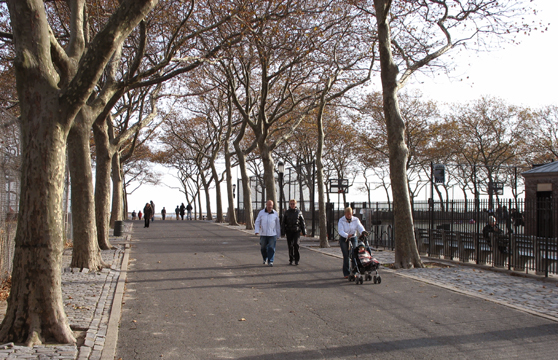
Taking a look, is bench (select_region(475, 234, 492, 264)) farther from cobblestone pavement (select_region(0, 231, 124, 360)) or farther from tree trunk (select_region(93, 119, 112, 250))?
tree trunk (select_region(93, 119, 112, 250))

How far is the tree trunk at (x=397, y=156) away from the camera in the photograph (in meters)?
14.1

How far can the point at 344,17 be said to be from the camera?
18.2 meters

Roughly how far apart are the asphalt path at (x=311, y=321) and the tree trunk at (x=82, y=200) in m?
1.15

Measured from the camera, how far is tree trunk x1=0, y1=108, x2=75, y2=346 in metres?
6.04

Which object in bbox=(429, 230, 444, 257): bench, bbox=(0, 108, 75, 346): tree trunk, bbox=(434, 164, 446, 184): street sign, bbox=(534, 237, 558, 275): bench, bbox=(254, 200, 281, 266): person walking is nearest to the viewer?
bbox=(0, 108, 75, 346): tree trunk

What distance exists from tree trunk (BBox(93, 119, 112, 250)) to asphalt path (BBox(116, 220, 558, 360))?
571cm

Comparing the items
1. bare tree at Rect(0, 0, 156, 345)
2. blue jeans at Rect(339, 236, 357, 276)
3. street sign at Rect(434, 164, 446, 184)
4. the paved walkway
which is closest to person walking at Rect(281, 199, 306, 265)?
the paved walkway

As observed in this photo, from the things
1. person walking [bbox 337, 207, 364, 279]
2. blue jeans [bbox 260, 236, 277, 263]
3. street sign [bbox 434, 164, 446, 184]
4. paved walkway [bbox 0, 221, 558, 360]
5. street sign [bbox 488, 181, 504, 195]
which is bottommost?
paved walkway [bbox 0, 221, 558, 360]

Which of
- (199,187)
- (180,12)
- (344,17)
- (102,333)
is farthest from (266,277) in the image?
(199,187)

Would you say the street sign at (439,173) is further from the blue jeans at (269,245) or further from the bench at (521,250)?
the blue jeans at (269,245)

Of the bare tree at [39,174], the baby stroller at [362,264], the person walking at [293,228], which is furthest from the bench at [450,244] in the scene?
the bare tree at [39,174]

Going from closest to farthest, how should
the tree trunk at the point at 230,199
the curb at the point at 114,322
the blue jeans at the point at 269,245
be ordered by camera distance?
the curb at the point at 114,322
the blue jeans at the point at 269,245
the tree trunk at the point at 230,199

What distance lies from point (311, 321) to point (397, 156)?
7.78 metres

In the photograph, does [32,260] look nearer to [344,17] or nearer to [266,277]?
[266,277]
